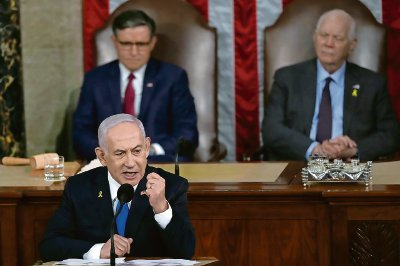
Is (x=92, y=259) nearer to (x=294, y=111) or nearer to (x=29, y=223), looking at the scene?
(x=29, y=223)

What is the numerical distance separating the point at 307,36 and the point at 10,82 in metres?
1.92

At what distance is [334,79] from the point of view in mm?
6676

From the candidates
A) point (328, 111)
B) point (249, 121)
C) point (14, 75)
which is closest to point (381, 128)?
point (328, 111)

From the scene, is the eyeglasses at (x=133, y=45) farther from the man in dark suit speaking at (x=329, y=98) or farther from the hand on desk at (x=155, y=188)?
the hand on desk at (x=155, y=188)

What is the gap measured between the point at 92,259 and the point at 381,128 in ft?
9.79

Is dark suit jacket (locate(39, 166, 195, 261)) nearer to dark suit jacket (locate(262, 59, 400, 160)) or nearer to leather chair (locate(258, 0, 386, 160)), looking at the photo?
dark suit jacket (locate(262, 59, 400, 160))

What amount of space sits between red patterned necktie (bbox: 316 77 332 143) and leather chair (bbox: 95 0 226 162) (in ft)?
2.23

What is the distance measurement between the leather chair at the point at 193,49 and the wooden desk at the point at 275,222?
1973mm

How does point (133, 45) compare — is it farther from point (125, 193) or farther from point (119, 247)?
point (125, 193)

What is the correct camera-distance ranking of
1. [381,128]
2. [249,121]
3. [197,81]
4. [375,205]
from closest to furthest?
1. [375,205]
2. [381,128]
3. [197,81]
4. [249,121]

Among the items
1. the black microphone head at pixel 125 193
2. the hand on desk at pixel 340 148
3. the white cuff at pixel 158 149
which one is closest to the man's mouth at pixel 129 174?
the black microphone head at pixel 125 193

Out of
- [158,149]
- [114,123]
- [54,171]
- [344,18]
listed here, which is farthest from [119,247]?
[344,18]

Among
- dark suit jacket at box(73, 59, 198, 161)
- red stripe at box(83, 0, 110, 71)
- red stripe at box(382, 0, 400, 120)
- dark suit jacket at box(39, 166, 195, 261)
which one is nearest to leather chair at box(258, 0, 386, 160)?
red stripe at box(382, 0, 400, 120)

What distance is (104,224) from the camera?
13.7 ft
